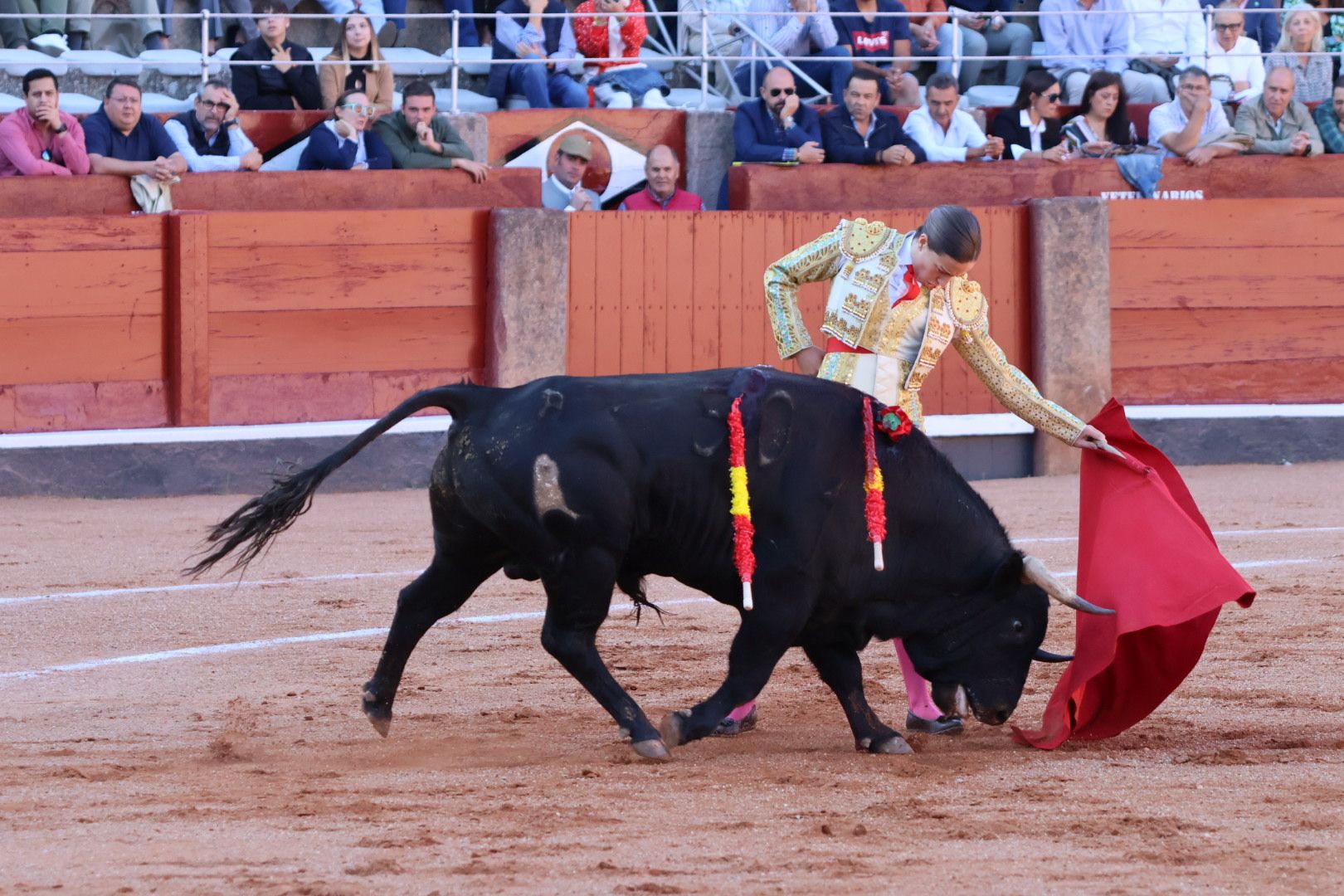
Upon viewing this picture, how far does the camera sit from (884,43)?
902cm

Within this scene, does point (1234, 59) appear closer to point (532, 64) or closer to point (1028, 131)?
point (1028, 131)

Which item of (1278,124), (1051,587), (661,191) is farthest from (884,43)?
(1051,587)

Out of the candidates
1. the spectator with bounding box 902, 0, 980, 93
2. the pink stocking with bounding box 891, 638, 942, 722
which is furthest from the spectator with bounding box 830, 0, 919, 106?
the pink stocking with bounding box 891, 638, 942, 722

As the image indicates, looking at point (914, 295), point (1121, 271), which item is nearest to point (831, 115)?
point (1121, 271)

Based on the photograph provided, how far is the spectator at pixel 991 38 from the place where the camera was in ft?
32.0

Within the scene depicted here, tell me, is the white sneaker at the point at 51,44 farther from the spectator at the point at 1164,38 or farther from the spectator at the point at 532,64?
the spectator at the point at 1164,38

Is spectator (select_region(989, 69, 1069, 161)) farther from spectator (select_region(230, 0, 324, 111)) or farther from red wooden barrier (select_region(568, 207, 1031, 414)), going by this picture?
spectator (select_region(230, 0, 324, 111))

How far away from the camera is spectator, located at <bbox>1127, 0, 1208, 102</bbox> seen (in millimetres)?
9312

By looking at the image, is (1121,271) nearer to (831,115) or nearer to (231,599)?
(831,115)

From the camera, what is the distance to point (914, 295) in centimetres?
395

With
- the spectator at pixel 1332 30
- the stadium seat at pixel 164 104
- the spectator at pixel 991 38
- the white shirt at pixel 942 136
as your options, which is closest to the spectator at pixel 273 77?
the stadium seat at pixel 164 104

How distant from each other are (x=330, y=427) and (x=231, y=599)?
7.62ft

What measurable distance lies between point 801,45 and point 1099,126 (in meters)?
1.50

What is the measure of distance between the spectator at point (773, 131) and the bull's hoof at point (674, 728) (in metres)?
5.12
